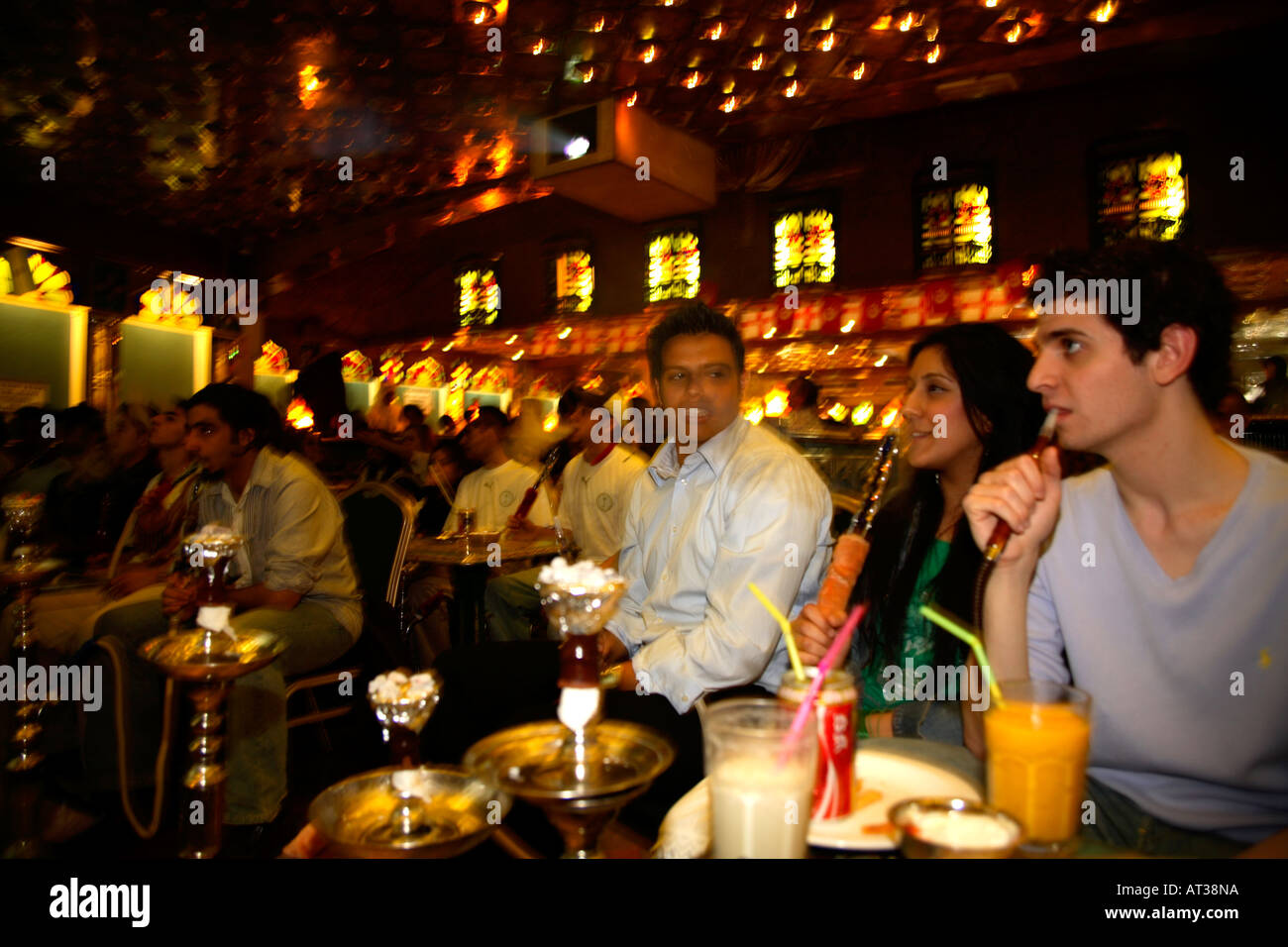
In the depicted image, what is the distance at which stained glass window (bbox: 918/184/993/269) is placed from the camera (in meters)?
9.19

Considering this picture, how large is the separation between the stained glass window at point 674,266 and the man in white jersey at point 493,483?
6.82 metres

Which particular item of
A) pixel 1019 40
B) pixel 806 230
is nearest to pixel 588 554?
pixel 1019 40

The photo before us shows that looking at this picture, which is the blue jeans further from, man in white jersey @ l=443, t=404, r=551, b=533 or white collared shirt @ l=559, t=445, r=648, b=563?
man in white jersey @ l=443, t=404, r=551, b=533

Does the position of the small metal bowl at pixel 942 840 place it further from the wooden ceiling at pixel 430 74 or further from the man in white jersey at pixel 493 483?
the wooden ceiling at pixel 430 74

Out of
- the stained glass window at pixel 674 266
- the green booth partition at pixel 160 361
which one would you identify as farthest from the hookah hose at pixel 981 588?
the stained glass window at pixel 674 266

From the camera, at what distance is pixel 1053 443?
4.37ft

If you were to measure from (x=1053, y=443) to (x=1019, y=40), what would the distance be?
22.8ft

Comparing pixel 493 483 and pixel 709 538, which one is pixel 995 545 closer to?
pixel 709 538

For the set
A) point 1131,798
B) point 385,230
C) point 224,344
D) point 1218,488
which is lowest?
point 1131,798

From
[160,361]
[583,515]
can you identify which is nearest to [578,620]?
[583,515]

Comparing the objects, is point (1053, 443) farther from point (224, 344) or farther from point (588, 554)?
point (224, 344)

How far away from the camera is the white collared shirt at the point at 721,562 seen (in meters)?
1.83

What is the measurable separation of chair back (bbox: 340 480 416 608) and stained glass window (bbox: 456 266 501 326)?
1084 centimetres

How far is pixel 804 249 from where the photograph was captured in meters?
10.4
